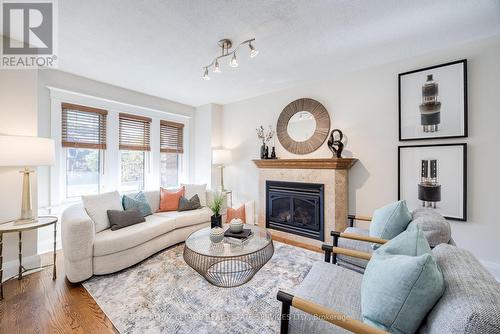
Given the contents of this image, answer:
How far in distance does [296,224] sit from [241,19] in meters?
2.95

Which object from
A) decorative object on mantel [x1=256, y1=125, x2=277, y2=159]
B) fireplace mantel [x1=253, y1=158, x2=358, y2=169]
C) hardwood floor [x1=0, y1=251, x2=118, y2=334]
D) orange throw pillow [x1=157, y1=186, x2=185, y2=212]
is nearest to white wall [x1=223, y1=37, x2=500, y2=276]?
decorative object on mantel [x1=256, y1=125, x2=277, y2=159]

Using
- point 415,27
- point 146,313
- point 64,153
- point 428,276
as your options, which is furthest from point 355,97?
point 64,153

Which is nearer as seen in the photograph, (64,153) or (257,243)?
(257,243)

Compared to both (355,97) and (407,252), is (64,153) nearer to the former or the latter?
(407,252)

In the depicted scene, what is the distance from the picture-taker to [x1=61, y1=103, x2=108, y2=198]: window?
3.18m

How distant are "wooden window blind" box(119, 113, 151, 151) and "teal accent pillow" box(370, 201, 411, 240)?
3965 mm

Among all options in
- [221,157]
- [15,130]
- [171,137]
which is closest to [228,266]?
[221,157]

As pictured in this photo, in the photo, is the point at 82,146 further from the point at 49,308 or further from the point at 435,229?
the point at 435,229

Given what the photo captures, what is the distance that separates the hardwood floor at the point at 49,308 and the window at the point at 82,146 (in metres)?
1.44

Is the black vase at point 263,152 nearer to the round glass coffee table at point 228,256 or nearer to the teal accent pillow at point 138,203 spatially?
the round glass coffee table at point 228,256

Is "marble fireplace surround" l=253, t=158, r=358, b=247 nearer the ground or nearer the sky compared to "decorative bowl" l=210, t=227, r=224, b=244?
nearer the sky

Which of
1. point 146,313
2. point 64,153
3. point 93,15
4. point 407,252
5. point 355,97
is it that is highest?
point 93,15

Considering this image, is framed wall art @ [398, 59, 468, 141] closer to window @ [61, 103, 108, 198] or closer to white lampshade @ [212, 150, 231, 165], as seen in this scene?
white lampshade @ [212, 150, 231, 165]

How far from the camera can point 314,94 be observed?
3.50 meters
